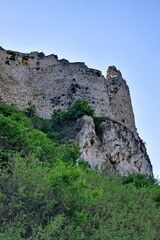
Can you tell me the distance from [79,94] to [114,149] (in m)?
5.94

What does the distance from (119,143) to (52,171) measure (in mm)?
13372

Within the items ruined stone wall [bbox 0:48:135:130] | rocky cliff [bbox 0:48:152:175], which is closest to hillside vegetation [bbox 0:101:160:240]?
rocky cliff [bbox 0:48:152:175]

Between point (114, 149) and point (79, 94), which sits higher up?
point (79, 94)

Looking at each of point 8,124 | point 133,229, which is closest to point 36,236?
point 133,229

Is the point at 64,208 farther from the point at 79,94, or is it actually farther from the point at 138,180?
the point at 79,94

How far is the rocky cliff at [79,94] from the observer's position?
22.8 m

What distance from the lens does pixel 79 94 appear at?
25938 millimetres

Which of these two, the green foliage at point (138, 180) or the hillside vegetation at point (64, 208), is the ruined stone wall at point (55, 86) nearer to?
the green foliage at point (138, 180)

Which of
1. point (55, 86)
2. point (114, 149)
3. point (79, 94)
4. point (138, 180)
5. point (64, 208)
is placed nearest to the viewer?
point (64, 208)

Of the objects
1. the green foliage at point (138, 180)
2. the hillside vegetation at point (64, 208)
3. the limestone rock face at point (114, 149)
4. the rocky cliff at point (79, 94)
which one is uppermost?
the rocky cliff at point (79, 94)

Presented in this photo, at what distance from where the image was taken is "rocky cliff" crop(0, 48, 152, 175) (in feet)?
74.9

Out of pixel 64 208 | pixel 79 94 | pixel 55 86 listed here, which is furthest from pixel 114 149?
pixel 64 208

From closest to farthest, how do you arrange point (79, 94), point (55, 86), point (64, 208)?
point (64, 208), point (79, 94), point (55, 86)

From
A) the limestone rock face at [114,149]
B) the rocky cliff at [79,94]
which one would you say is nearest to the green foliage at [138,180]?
the limestone rock face at [114,149]
